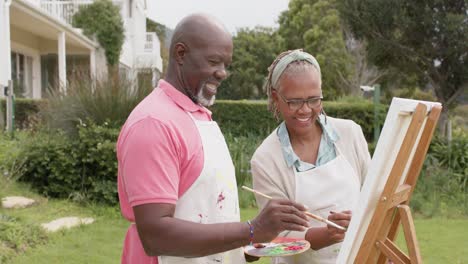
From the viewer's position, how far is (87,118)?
25.6 feet

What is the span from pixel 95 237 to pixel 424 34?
8732mm

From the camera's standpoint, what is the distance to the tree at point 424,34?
38.6ft

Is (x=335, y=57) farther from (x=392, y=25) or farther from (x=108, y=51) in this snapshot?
(x=392, y=25)

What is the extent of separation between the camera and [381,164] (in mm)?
1767

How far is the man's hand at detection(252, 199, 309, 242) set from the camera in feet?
5.23

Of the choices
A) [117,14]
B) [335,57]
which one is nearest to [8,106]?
[117,14]

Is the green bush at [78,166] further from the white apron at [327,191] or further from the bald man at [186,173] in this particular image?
the bald man at [186,173]

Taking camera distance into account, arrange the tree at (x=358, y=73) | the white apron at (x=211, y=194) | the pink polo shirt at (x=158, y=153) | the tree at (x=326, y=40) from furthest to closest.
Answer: the tree at (x=358, y=73), the tree at (x=326, y=40), the white apron at (x=211, y=194), the pink polo shirt at (x=158, y=153)

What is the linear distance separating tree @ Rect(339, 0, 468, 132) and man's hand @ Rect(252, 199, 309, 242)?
10.6 meters

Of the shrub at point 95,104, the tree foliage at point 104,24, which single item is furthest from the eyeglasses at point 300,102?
the tree foliage at point 104,24

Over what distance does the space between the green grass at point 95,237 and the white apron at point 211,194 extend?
3.83m

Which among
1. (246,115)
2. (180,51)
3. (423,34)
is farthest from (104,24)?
(180,51)

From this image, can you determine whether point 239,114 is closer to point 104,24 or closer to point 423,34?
point 423,34

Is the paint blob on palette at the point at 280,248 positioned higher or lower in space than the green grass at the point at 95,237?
higher
